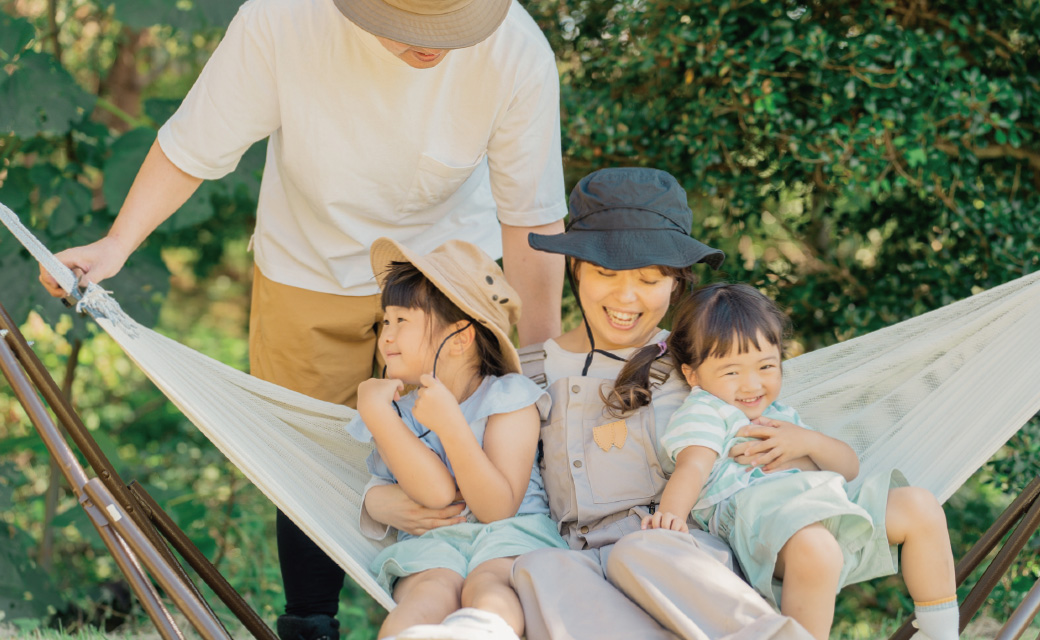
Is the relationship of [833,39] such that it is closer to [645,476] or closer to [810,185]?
[810,185]

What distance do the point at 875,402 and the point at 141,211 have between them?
4.98 ft

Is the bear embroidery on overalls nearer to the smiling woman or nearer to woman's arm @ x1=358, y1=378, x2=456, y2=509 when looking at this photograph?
woman's arm @ x1=358, y1=378, x2=456, y2=509

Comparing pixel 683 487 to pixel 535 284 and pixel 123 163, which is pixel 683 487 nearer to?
pixel 535 284

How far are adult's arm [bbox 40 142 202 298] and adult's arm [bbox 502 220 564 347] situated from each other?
0.68 metres

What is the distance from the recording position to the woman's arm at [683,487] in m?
1.67

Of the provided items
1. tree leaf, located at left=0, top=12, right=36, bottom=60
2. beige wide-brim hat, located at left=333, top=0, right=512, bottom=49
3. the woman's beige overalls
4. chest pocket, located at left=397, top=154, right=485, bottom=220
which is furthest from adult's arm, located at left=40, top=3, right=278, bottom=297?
tree leaf, located at left=0, top=12, right=36, bottom=60

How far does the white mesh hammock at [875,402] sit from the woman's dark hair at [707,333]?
0.94 feet

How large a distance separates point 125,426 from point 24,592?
203cm

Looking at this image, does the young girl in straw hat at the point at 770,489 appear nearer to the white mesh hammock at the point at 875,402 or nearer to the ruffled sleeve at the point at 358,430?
the white mesh hammock at the point at 875,402

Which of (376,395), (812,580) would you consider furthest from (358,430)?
(812,580)

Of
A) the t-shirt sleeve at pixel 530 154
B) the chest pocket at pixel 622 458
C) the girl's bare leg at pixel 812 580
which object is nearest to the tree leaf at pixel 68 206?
the t-shirt sleeve at pixel 530 154

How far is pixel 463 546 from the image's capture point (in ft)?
5.91

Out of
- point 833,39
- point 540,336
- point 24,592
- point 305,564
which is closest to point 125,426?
point 24,592

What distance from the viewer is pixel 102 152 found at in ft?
10.2
